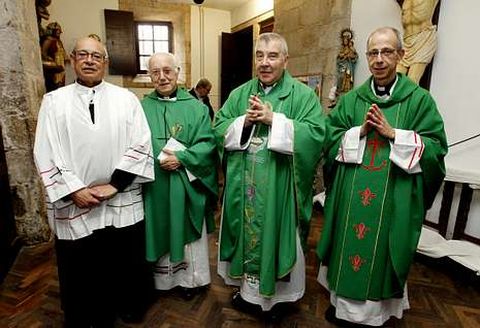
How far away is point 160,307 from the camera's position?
2111 millimetres

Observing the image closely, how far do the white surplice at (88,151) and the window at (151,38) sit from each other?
531 centimetres

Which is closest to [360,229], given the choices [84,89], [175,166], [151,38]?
[175,166]

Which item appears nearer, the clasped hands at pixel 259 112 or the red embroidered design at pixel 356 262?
the clasped hands at pixel 259 112

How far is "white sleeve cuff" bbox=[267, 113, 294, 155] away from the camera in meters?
→ 1.67

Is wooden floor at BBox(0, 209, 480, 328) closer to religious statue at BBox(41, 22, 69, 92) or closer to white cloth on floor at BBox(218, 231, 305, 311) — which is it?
white cloth on floor at BBox(218, 231, 305, 311)

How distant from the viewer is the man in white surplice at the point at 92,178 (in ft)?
5.07

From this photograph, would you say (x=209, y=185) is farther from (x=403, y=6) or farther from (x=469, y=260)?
(x=403, y=6)

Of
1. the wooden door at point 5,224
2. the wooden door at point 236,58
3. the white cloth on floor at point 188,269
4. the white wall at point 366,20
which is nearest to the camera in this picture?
the white cloth on floor at point 188,269

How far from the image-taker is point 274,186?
1778 mm

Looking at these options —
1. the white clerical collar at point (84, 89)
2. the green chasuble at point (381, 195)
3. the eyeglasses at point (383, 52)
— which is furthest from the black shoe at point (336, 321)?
the white clerical collar at point (84, 89)

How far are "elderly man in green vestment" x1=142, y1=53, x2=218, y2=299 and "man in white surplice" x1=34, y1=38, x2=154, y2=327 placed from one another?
0.17 meters

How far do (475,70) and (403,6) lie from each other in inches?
33.5

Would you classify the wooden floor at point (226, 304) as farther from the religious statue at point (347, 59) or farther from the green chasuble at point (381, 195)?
the religious statue at point (347, 59)

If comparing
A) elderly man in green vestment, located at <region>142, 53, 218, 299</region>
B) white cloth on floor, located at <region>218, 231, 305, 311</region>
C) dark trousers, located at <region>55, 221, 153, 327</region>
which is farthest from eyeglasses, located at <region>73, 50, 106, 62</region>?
white cloth on floor, located at <region>218, 231, 305, 311</region>
